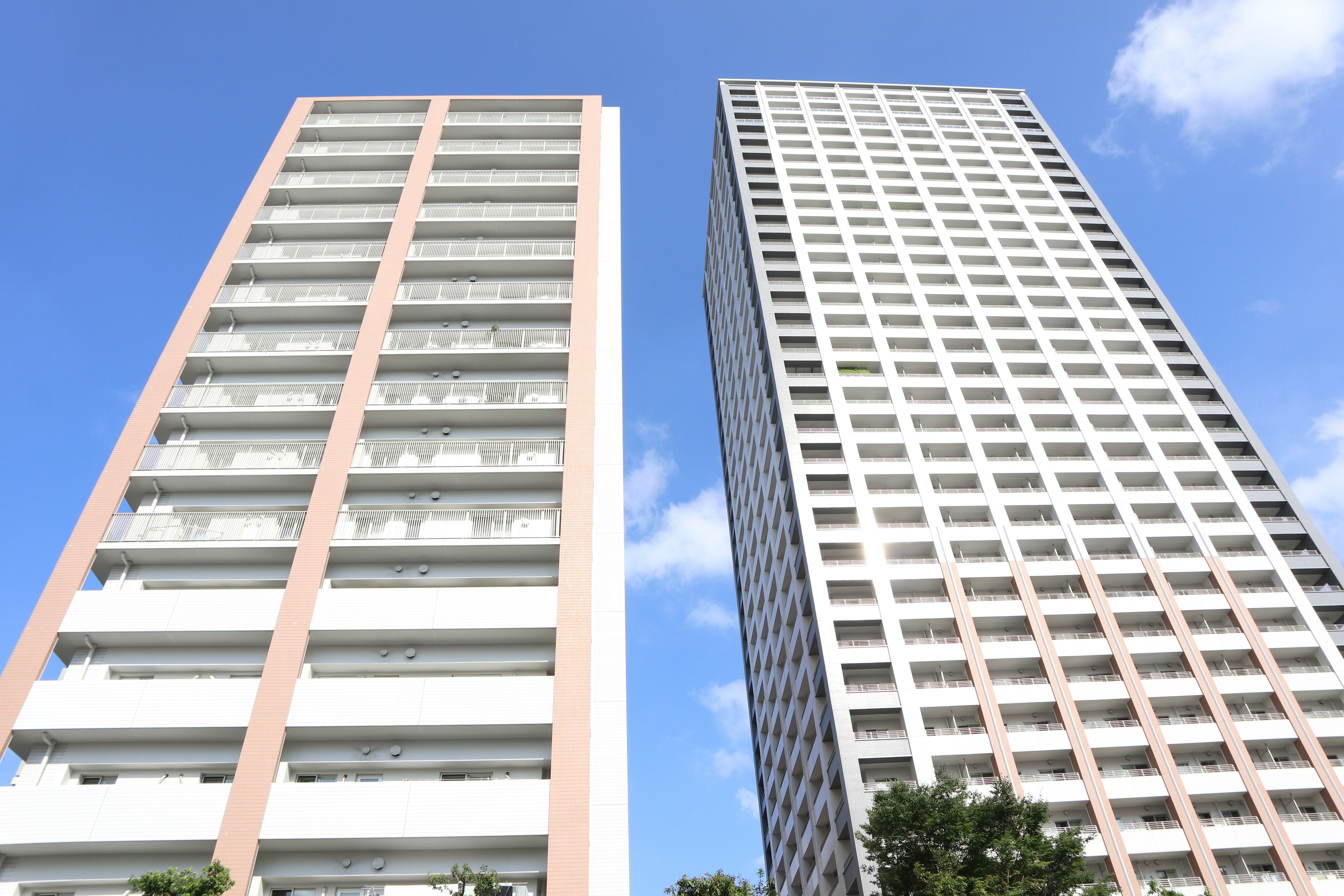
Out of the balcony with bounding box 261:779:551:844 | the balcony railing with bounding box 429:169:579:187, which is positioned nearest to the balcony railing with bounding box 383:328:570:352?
the balcony railing with bounding box 429:169:579:187

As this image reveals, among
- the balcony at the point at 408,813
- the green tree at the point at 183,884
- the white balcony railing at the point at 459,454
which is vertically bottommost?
the green tree at the point at 183,884

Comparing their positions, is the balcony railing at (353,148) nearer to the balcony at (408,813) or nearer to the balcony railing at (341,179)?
the balcony railing at (341,179)

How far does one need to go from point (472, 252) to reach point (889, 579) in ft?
83.3

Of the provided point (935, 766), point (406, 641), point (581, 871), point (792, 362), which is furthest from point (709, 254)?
point (581, 871)

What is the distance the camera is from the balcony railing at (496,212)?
40.7 meters

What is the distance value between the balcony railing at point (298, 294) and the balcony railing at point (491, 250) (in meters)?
2.82

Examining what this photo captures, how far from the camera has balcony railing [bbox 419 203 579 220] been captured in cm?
4066

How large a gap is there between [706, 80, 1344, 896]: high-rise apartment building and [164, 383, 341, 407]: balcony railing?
2438 centimetres

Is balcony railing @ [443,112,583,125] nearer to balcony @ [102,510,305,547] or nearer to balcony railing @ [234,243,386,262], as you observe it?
balcony railing @ [234,243,386,262]

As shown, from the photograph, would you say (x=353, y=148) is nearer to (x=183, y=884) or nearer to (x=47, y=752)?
(x=47, y=752)

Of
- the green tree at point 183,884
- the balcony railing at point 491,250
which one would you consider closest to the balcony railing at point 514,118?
the balcony railing at point 491,250

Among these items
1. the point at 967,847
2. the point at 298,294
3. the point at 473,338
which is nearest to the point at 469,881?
the point at 967,847

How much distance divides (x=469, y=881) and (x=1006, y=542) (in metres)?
34.5

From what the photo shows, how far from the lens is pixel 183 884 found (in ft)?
57.3
